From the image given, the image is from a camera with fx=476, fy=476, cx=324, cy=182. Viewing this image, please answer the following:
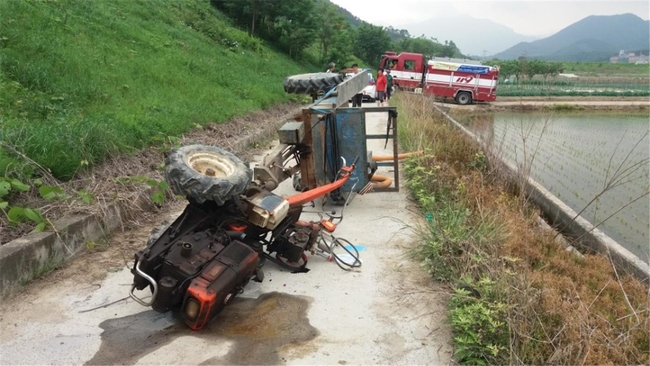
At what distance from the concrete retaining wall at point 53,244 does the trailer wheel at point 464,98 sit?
23614 mm

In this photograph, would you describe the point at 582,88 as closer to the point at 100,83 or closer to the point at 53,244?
the point at 100,83

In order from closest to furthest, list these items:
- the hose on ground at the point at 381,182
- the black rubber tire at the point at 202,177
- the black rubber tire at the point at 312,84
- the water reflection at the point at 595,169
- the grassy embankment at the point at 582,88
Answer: the black rubber tire at the point at 202,177 → the hose on ground at the point at 381,182 → the black rubber tire at the point at 312,84 → the water reflection at the point at 595,169 → the grassy embankment at the point at 582,88

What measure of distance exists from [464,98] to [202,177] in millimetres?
24850

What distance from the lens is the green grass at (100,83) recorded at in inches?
201

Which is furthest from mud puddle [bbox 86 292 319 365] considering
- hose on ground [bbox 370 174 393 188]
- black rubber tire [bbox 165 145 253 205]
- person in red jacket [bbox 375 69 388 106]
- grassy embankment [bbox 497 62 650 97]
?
grassy embankment [bbox 497 62 650 97]

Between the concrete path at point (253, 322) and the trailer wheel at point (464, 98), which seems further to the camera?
the trailer wheel at point (464, 98)

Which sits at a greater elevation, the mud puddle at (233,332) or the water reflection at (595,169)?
the mud puddle at (233,332)

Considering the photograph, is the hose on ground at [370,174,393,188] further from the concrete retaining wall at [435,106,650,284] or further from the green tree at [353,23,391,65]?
the green tree at [353,23,391,65]

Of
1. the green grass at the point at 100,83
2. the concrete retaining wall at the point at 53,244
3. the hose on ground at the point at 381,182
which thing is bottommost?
the hose on ground at the point at 381,182

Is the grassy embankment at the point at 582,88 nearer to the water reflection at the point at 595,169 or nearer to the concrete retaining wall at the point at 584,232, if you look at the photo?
the water reflection at the point at 595,169

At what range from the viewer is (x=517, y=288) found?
3.18 meters

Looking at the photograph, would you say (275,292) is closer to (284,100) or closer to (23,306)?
(23,306)

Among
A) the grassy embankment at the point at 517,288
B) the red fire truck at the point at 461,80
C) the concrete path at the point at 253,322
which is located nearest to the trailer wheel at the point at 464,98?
the red fire truck at the point at 461,80

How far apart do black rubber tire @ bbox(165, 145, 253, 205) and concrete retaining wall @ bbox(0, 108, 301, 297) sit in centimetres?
125
